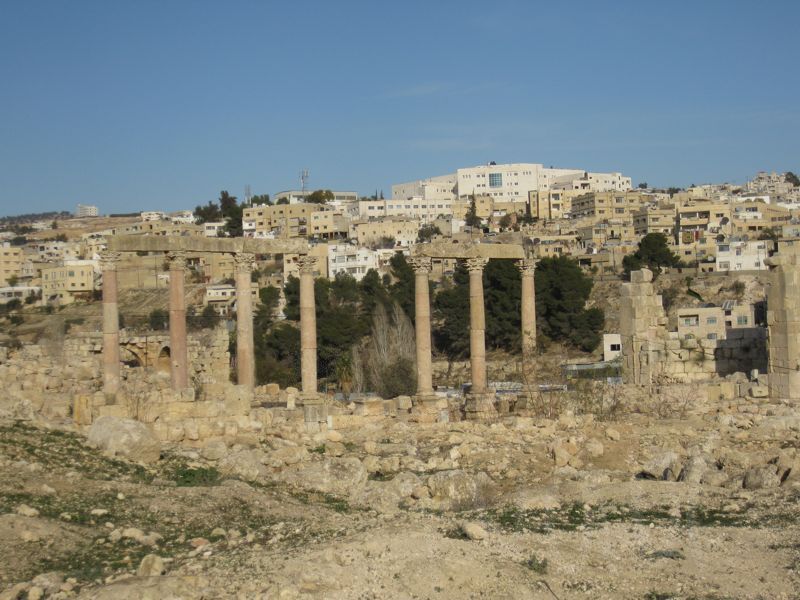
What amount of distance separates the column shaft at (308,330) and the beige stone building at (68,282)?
235 feet

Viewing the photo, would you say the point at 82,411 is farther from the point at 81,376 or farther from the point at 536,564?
the point at 536,564

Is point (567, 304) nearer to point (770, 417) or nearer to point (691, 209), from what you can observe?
A: point (770, 417)

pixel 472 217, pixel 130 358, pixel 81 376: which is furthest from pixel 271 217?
pixel 81 376

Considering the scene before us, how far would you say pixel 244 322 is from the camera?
29453 mm

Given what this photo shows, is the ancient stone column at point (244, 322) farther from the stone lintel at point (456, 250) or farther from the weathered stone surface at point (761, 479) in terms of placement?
the weathered stone surface at point (761, 479)

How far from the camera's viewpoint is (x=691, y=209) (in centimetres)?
12325

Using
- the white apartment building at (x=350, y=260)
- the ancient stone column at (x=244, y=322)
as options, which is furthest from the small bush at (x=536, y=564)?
the white apartment building at (x=350, y=260)

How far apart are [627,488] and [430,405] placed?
1226cm

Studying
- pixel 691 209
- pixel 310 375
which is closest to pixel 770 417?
pixel 310 375

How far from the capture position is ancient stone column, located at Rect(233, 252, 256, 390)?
28781 millimetres

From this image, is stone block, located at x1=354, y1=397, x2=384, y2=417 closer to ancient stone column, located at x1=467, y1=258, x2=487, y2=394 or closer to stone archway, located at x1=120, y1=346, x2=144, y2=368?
ancient stone column, located at x1=467, y1=258, x2=487, y2=394

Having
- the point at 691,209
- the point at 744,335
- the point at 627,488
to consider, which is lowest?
the point at 627,488

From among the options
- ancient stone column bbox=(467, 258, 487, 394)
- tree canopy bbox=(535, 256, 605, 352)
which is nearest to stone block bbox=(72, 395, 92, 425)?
ancient stone column bbox=(467, 258, 487, 394)

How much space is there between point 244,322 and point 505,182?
538 feet
